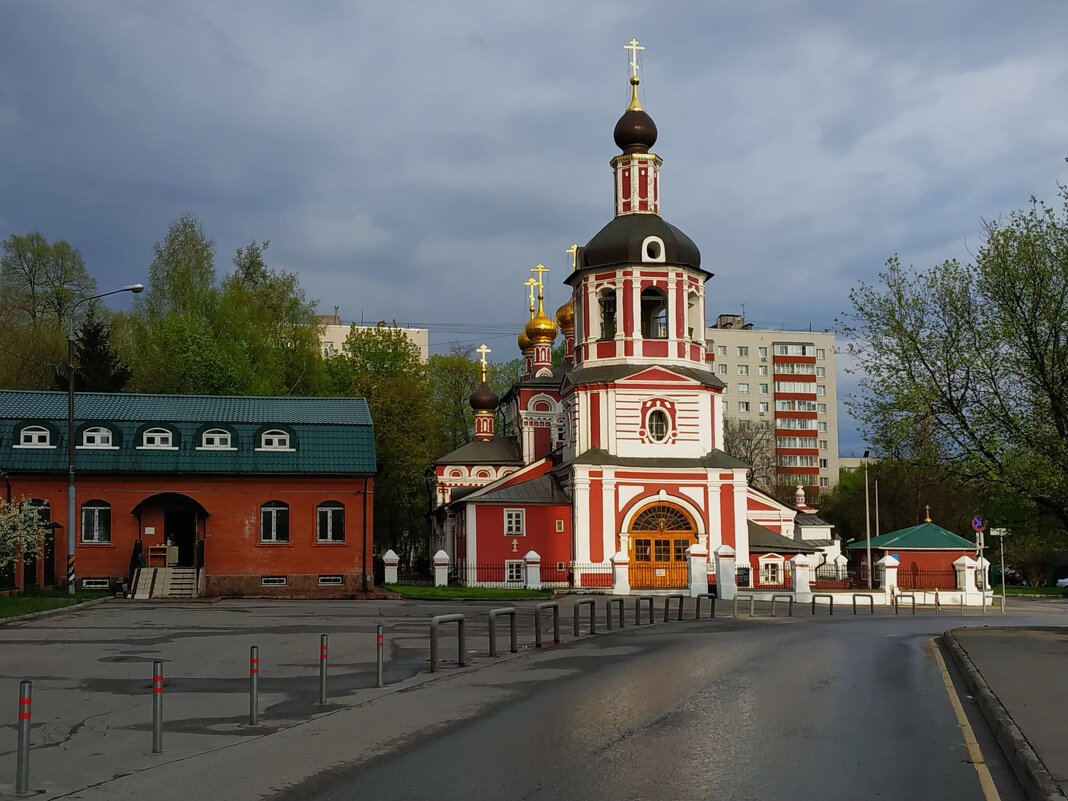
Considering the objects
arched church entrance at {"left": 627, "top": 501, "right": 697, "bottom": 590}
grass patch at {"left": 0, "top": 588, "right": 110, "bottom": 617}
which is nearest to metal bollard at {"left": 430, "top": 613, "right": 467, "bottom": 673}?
grass patch at {"left": 0, "top": 588, "right": 110, "bottom": 617}

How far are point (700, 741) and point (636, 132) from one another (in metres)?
42.8

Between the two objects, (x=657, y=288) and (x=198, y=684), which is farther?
(x=657, y=288)

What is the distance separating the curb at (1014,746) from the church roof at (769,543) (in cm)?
3849

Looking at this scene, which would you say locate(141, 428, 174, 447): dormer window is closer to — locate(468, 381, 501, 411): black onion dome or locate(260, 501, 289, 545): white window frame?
locate(260, 501, 289, 545): white window frame

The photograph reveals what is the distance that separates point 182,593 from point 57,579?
490 cm

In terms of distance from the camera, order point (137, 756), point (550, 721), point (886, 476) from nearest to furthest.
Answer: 1. point (137, 756)
2. point (550, 721)
3. point (886, 476)

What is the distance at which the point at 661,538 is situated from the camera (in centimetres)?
4684

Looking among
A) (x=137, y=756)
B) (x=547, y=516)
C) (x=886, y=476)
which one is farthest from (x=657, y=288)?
(x=137, y=756)

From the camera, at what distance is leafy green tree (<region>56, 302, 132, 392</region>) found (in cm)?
5394

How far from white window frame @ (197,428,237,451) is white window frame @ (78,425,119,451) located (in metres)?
2.86

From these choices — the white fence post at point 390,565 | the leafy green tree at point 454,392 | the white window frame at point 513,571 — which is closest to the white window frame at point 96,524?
the white fence post at point 390,565

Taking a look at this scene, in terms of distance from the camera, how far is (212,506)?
40.6 m

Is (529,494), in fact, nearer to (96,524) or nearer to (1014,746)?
(96,524)

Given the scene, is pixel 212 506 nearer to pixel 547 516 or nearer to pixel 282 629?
pixel 547 516
